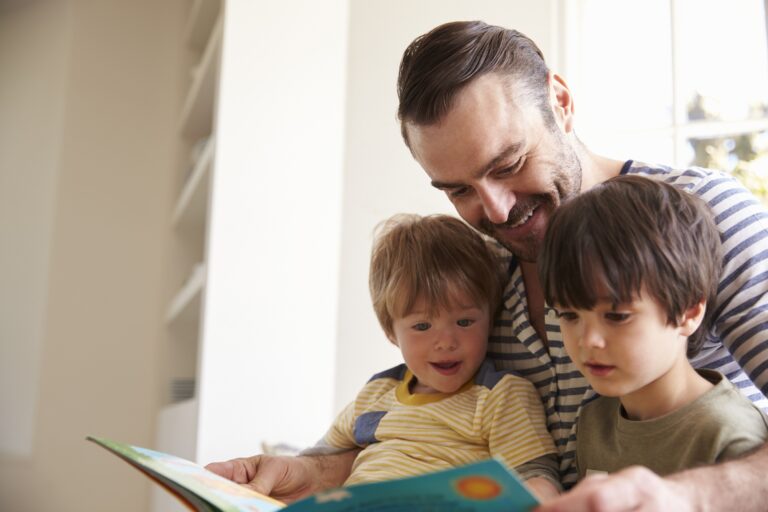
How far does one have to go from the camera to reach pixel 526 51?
1.58 metres

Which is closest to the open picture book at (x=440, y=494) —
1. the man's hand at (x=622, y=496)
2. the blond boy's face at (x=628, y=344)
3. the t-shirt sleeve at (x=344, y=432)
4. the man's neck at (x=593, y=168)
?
the man's hand at (x=622, y=496)

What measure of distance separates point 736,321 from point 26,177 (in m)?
3.86

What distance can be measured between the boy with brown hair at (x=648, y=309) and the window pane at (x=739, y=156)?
1.85 metres

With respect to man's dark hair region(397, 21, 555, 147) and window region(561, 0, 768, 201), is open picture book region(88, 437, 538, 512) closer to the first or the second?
man's dark hair region(397, 21, 555, 147)

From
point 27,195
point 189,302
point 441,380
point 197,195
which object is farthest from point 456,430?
point 27,195

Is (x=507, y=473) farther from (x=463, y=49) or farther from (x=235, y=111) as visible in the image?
(x=235, y=111)

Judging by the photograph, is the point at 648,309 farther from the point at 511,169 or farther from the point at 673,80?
the point at 673,80

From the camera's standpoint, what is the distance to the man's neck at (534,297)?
4.95ft

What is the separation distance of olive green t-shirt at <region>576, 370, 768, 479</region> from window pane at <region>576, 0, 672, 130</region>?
75.1 inches

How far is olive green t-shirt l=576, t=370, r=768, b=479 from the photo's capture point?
1070 mm

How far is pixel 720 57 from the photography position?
2.90 metres

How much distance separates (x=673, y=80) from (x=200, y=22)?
2184mm

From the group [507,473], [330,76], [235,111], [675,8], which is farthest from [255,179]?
[507,473]

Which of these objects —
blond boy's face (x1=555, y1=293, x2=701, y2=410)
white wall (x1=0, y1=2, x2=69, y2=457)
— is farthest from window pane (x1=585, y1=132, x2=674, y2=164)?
white wall (x1=0, y1=2, x2=69, y2=457)
